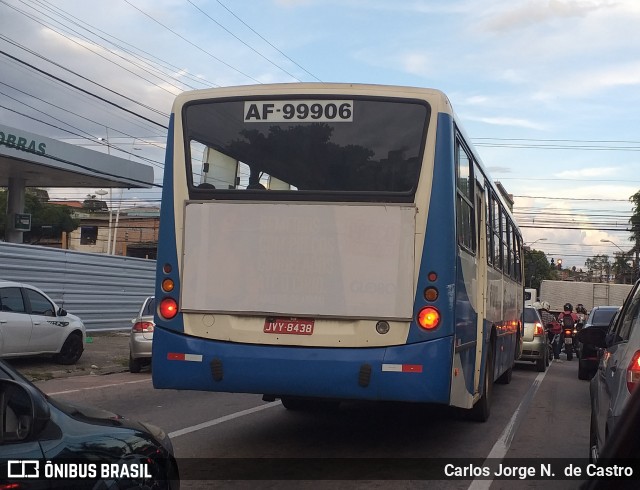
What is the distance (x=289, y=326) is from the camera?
7168mm

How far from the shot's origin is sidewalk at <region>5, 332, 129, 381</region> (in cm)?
1490

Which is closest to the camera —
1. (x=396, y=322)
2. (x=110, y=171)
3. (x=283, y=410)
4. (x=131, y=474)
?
(x=131, y=474)

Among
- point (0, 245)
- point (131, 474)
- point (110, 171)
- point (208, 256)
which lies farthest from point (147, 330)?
point (110, 171)

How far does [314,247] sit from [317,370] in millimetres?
1117

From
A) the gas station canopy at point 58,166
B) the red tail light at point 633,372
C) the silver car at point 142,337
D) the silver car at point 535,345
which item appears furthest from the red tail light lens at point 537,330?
the red tail light at point 633,372

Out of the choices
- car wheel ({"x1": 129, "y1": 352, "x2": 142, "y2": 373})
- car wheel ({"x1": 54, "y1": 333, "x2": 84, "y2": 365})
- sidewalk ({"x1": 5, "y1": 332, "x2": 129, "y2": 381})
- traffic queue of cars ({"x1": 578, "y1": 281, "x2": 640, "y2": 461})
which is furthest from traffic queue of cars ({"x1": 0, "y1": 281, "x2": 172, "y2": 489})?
car wheel ({"x1": 54, "y1": 333, "x2": 84, "y2": 365})

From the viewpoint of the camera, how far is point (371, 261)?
7094mm

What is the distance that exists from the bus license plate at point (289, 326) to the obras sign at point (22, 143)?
18.7 meters

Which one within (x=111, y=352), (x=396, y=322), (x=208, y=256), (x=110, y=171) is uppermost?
(x=110, y=171)

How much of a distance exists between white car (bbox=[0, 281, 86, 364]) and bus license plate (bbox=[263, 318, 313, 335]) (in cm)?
863

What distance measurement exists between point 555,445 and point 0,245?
50.5ft

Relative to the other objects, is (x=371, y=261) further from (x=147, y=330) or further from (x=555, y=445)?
(x=147, y=330)

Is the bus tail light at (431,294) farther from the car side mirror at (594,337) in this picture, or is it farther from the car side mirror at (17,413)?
the car side mirror at (17,413)

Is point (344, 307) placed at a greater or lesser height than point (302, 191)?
lesser
